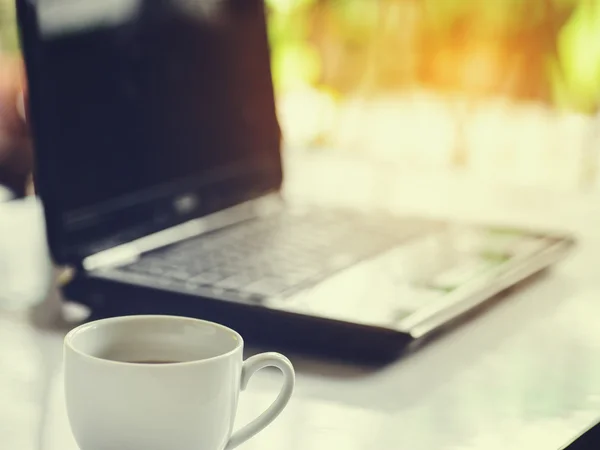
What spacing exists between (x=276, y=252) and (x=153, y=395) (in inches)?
13.9

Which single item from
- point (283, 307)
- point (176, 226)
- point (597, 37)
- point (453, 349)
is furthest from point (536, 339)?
point (597, 37)

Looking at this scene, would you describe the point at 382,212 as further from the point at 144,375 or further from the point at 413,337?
the point at 144,375

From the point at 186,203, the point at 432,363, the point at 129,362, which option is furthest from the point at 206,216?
the point at 129,362

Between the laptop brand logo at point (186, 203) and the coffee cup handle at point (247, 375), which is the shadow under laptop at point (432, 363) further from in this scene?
the laptop brand logo at point (186, 203)

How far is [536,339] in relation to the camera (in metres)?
0.68

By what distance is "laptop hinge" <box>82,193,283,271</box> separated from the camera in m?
0.71

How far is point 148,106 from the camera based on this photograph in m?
0.80

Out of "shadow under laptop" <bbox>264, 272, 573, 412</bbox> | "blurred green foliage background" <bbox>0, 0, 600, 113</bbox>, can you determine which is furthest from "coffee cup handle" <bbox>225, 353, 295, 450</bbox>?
"blurred green foliage background" <bbox>0, 0, 600, 113</bbox>

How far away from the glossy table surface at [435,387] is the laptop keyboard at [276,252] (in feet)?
0.27

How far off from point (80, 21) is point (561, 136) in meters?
2.03

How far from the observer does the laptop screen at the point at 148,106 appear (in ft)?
2.24

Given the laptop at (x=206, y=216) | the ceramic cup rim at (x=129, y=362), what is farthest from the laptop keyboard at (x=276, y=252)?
the ceramic cup rim at (x=129, y=362)

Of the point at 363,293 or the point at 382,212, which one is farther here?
the point at 382,212

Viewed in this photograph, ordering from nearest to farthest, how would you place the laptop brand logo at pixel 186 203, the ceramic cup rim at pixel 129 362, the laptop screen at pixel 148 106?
the ceramic cup rim at pixel 129 362, the laptop screen at pixel 148 106, the laptop brand logo at pixel 186 203
